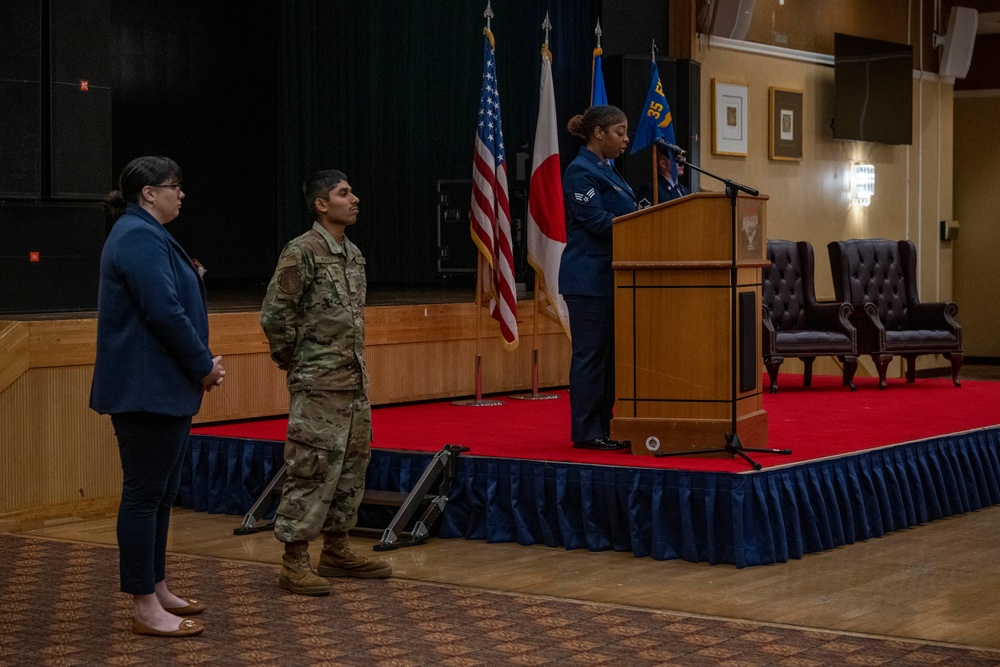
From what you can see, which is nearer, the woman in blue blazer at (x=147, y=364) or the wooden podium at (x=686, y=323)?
the woman in blue blazer at (x=147, y=364)

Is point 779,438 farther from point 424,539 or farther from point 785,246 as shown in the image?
point 785,246

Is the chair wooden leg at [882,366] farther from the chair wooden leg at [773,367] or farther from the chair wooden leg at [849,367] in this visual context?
the chair wooden leg at [773,367]

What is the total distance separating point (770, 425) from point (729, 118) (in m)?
4.17

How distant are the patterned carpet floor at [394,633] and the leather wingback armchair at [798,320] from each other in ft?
13.6

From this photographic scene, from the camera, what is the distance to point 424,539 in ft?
17.2

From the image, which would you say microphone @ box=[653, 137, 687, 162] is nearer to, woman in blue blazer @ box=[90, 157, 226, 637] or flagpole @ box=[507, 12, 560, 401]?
woman in blue blazer @ box=[90, 157, 226, 637]

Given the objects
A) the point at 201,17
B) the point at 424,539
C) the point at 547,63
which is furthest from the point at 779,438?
the point at 201,17

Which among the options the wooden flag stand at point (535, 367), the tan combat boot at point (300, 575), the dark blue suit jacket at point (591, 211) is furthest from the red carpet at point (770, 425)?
the tan combat boot at point (300, 575)

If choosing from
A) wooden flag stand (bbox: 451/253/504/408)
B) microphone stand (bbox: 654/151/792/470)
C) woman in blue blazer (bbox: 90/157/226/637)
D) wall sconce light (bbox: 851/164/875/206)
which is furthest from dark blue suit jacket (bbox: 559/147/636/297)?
wall sconce light (bbox: 851/164/875/206)

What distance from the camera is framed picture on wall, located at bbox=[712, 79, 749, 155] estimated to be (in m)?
9.74

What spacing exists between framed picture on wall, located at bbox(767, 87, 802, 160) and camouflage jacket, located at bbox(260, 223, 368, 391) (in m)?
6.55

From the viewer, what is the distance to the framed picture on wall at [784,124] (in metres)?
10.2

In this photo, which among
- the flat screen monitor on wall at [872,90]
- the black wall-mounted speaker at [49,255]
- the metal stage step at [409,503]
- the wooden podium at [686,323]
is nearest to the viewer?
the wooden podium at [686,323]

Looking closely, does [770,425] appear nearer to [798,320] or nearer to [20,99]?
[798,320]
